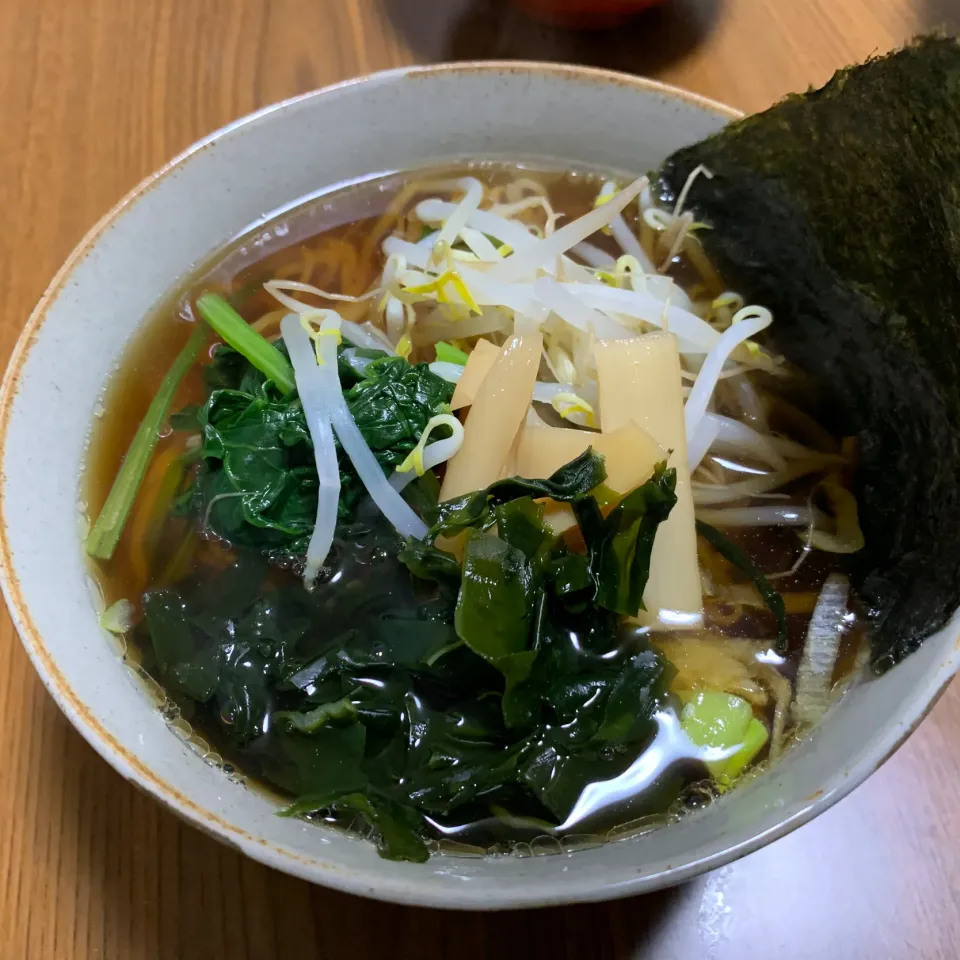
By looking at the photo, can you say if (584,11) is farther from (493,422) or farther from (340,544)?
(340,544)

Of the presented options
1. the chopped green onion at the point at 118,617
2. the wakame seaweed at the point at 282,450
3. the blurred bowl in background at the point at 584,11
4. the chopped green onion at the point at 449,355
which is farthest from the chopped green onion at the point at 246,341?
the blurred bowl in background at the point at 584,11

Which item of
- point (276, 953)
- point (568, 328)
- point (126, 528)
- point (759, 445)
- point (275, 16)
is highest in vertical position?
point (275, 16)

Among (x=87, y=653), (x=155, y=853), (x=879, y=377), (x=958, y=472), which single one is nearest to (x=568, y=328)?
(x=879, y=377)

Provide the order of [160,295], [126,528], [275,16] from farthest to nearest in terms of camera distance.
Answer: [275,16] < [160,295] < [126,528]

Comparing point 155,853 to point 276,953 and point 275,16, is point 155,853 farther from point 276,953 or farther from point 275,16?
point 275,16

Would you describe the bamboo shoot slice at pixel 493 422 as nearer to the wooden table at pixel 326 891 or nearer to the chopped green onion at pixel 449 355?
the chopped green onion at pixel 449 355
